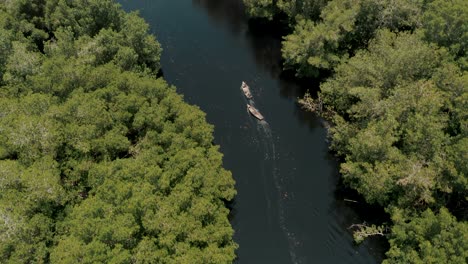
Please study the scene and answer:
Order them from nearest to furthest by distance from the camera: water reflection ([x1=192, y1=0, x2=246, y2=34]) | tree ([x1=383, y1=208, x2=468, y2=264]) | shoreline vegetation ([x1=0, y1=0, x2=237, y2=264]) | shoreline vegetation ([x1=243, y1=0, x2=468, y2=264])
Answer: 1. shoreline vegetation ([x1=0, y1=0, x2=237, y2=264])
2. tree ([x1=383, y1=208, x2=468, y2=264])
3. shoreline vegetation ([x1=243, y1=0, x2=468, y2=264])
4. water reflection ([x1=192, y1=0, x2=246, y2=34])

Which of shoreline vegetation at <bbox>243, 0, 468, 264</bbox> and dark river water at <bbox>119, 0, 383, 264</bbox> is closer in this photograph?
shoreline vegetation at <bbox>243, 0, 468, 264</bbox>

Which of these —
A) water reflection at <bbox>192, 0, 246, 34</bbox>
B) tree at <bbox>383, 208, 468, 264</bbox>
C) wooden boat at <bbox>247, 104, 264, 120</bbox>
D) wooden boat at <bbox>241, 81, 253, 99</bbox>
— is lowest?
wooden boat at <bbox>247, 104, 264, 120</bbox>

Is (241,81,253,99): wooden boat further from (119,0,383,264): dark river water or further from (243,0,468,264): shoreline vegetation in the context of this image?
(243,0,468,264): shoreline vegetation

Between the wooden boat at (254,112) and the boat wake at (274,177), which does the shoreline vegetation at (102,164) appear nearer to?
the boat wake at (274,177)

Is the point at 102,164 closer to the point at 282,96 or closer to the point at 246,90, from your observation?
the point at 246,90

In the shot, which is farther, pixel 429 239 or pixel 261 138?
pixel 261 138

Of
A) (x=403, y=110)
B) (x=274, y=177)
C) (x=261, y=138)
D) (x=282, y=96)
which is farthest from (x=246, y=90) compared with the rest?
(x=403, y=110)

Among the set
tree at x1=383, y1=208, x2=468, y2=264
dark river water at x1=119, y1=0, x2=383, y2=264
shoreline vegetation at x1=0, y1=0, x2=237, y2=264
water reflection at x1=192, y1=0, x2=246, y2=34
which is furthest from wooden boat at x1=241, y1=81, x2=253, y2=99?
tree at x1=383, y1=208, x2=468, y2=264
